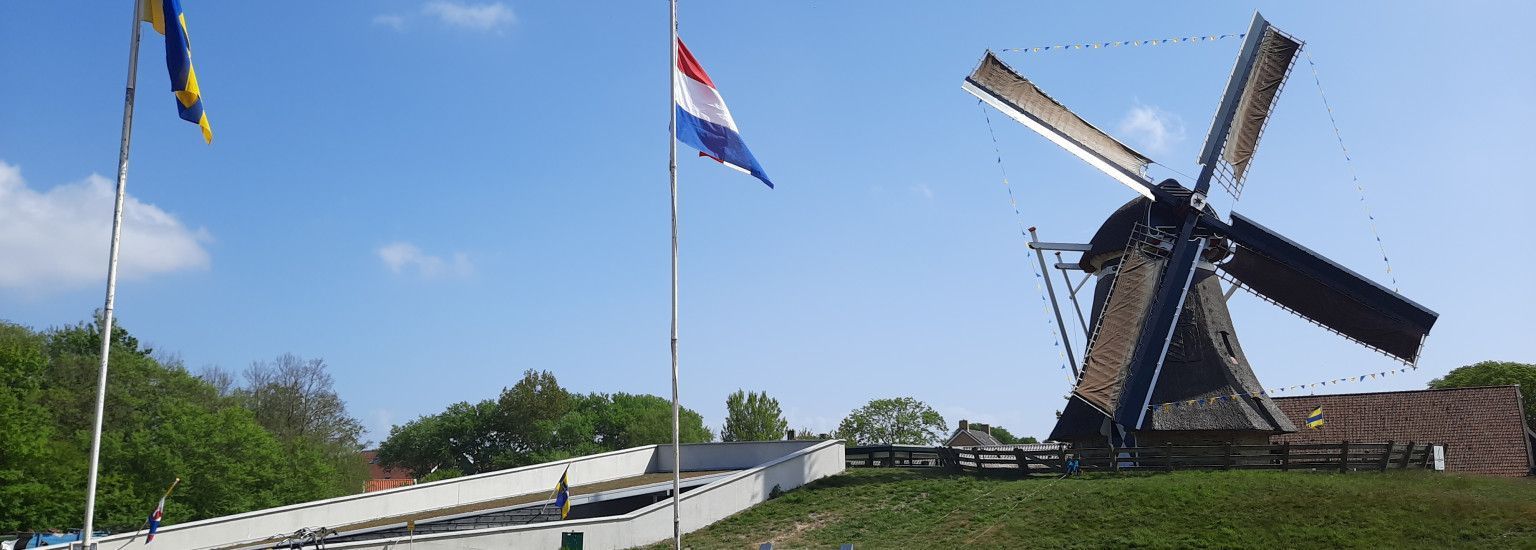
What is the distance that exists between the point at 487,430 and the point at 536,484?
49.7 metres

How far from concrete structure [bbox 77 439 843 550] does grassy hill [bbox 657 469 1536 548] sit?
89 centimetres

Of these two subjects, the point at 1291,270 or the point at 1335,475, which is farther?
the point at 1291,270

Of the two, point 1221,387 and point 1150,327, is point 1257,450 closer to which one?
point 1221,387

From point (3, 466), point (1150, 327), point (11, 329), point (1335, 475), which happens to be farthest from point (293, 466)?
point (1335, 475)

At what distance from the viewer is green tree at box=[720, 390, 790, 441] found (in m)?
71.7

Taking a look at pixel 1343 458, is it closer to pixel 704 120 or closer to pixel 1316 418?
pixel 1316 418

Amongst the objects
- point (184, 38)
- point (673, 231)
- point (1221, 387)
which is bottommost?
point (1221, 387)

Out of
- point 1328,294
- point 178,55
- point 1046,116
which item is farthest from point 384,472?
point 178,55

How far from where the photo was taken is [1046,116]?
34.8 meters

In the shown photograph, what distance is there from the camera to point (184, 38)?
1644 centimetres

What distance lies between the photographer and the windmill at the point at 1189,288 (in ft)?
101

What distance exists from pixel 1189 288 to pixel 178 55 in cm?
2643

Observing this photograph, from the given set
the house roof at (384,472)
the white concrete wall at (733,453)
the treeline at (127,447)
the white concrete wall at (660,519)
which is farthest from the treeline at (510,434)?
the white concrete wall at (660,519)

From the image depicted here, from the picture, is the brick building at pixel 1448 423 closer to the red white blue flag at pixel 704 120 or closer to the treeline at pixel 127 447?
the red white blue flag at pixel 704 120
